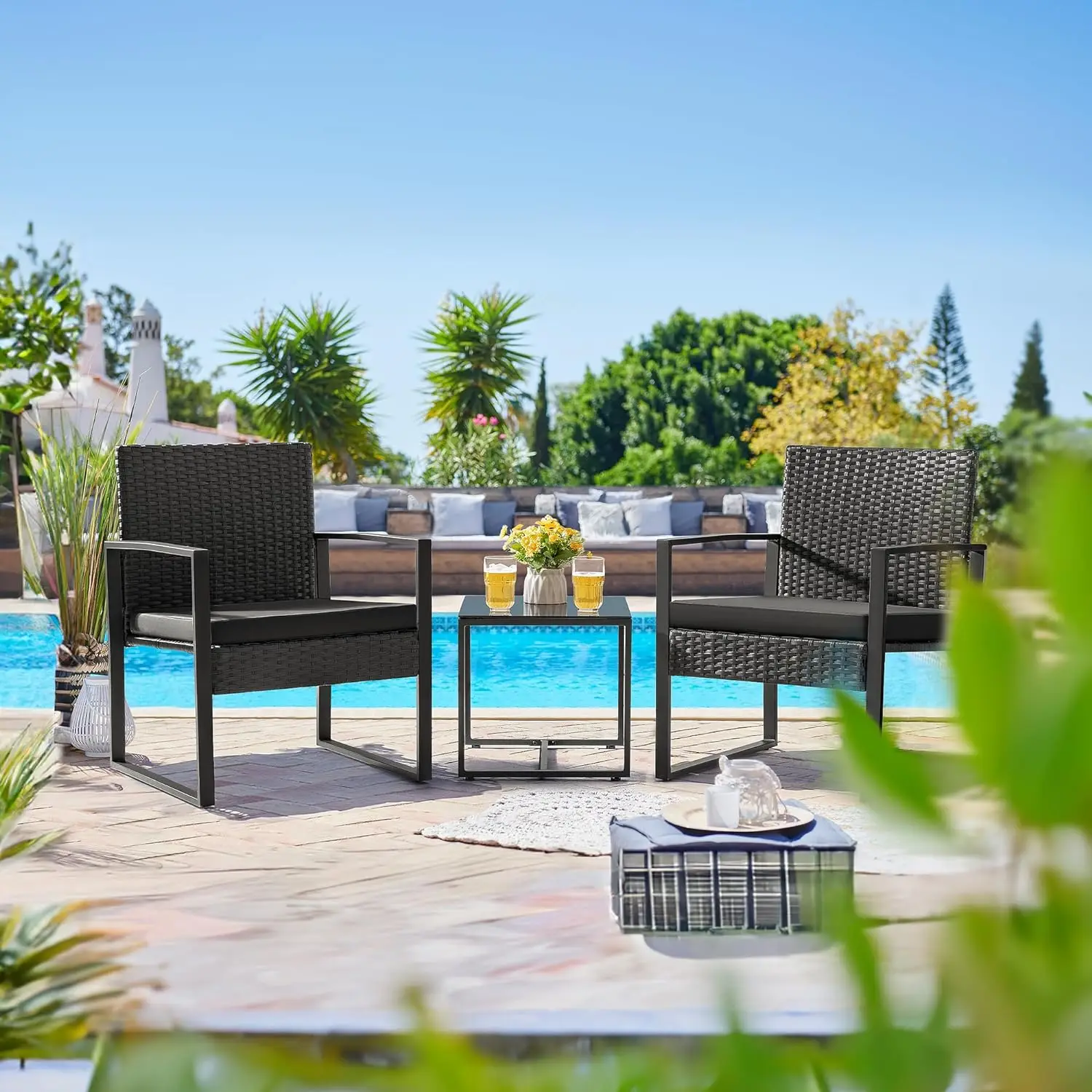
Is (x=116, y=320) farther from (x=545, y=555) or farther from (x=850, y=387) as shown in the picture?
(x=545, y=555)

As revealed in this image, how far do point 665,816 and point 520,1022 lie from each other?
1.24m

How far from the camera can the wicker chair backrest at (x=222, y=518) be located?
13.4ft

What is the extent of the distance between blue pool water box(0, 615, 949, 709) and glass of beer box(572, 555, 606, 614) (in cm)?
158

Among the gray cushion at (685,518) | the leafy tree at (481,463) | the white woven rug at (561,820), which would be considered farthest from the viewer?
the leafy tree at (481,463)

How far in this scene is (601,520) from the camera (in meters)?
10.7

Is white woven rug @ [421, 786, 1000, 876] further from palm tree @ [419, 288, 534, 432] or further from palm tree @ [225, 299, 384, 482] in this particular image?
palm tree @ [419, 288, 534, 432]

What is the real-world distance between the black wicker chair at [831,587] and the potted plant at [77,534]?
176 centimetres

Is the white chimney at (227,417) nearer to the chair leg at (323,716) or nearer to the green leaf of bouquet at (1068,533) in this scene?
the chair leg at (323,716)

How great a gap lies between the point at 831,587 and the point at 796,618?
61 cm

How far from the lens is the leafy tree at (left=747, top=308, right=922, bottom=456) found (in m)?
18.0

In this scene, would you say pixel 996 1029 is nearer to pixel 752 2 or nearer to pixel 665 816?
pixel 665 816

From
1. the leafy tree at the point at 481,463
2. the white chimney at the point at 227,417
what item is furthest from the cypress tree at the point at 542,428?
the leafy tree at the point at 481,463

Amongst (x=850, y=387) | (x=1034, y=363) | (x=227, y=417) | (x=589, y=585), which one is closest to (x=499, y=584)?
(x=589, y=585)

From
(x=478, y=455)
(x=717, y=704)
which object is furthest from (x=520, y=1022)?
(x=478, y=455)
